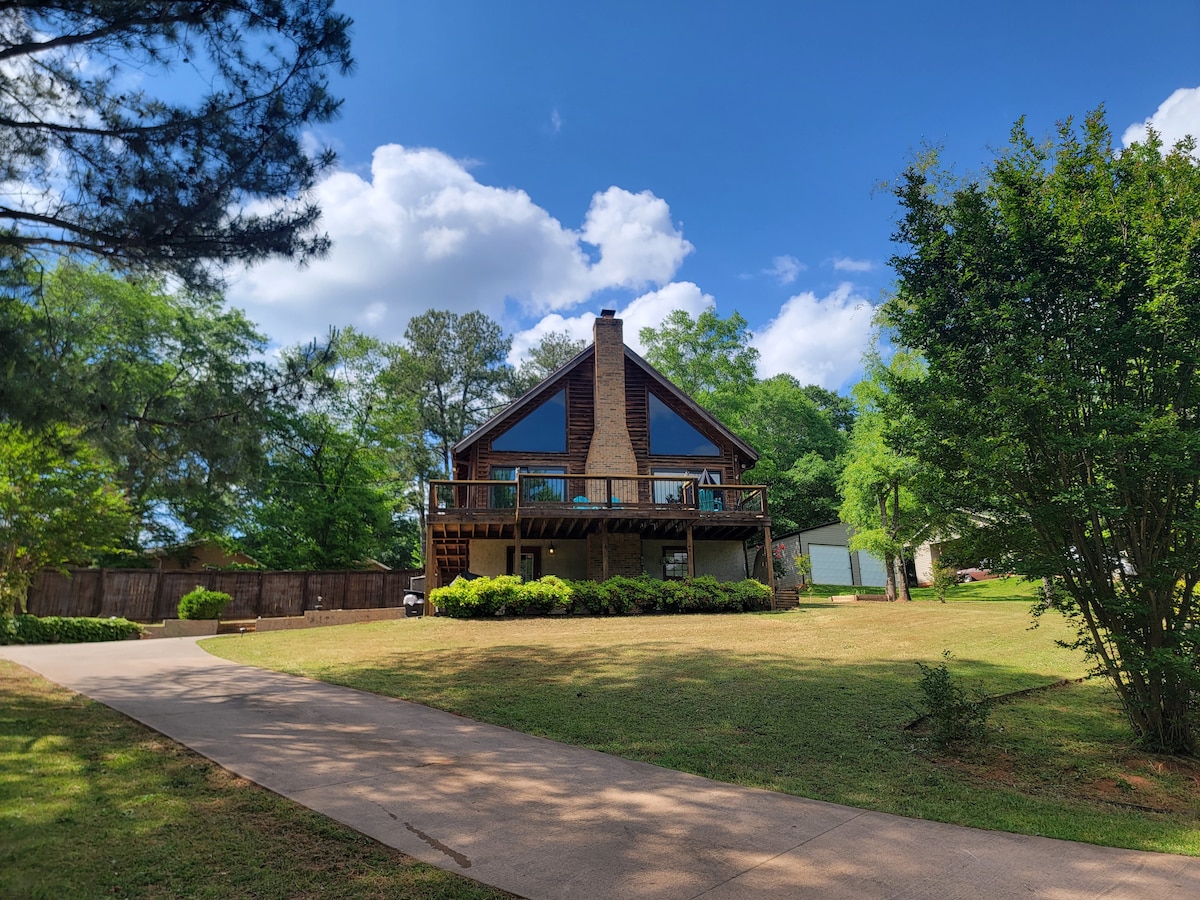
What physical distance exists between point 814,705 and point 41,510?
1662cm

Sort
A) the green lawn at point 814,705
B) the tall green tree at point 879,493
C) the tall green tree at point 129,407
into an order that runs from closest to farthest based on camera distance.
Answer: the green lawn at point 814,705
the tall green tree at point 129,407
the tall green tree at point 879,493

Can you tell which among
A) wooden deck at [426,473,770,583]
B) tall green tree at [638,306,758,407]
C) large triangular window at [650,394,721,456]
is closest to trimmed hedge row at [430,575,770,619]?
wooden deck at [426,473,770,583]

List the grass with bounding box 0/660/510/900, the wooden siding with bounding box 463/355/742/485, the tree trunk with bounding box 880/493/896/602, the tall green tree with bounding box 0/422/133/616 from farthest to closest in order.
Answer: the tree trunk with bounding box 880/493/896/602 < the wooden siding with bounding box 463/355/742/485 < the tall green tree with bounding box 0/422/133/616 < the grass with bounding box 0/660/510/900

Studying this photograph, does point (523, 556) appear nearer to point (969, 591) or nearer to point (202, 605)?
point (202, 605)

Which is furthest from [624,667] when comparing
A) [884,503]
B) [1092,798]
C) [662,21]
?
[884,503]

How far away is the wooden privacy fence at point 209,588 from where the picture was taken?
805 inches

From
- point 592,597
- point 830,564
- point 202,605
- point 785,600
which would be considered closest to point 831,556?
point 830,564

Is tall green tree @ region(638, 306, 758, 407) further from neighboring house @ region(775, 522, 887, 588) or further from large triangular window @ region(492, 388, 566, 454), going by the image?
large triangular window @ region(492, 388, 566, 454)

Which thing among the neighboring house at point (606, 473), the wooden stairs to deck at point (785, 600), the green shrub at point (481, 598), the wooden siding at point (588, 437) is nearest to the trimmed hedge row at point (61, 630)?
the neighboring house at point (606, 473)

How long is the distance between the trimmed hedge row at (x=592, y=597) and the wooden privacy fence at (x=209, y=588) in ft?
34.2

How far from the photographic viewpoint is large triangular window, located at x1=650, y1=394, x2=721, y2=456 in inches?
920

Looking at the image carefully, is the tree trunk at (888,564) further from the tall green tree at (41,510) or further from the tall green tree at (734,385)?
the tall green tree at (41,510)

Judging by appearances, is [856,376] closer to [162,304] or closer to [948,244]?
[948,244]

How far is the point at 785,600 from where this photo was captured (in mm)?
18938
